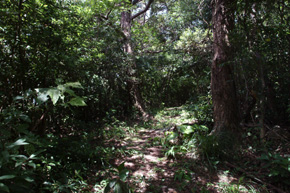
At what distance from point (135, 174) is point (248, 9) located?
368 centimetres

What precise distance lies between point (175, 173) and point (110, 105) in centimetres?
399

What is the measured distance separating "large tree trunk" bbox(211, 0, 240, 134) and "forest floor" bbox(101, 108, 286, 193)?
38.6 inches

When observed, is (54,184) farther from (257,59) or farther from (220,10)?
(220,10)

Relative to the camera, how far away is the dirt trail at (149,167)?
9.67 feet

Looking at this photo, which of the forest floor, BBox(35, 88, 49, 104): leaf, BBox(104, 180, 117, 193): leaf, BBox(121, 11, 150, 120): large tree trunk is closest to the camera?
BBox(35, 88, 49, 104): leaf

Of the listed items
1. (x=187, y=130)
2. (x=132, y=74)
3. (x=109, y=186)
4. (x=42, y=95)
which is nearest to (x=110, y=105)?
(x=132, y=74)

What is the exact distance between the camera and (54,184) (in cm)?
242

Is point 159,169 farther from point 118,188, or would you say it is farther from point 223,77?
point 223,77

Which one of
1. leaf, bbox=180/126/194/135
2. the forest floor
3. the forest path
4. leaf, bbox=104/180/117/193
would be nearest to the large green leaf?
leaf, bbox=180/126/194/135

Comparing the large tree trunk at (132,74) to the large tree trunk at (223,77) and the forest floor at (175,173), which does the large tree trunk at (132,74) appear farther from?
the large tree trunk at (223,77)

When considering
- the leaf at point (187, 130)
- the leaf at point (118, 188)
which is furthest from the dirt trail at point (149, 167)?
the leaf at point (118, 188)

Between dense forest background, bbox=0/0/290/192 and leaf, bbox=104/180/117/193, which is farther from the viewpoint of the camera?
dense forest background, bbox=0/0/290/192

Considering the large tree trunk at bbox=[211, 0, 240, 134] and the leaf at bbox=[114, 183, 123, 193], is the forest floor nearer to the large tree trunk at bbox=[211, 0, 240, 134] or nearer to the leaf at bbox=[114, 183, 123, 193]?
the leaf at bbox=[114, 183, 123, 193]

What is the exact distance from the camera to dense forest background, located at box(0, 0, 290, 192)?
231 cm
